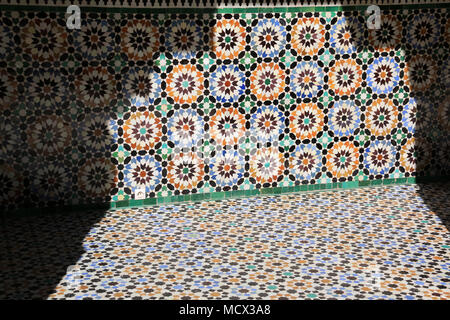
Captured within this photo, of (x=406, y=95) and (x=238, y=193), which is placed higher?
(x=406, y=95)

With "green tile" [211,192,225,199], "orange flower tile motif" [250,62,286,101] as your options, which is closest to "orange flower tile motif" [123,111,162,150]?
"green tile" [211,192,225,199]

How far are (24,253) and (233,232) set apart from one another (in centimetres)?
84

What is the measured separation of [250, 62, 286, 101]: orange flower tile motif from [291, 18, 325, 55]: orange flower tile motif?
0.48 ft

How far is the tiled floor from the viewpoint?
2.39 m

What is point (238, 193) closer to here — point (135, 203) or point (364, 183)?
point (135, 203)

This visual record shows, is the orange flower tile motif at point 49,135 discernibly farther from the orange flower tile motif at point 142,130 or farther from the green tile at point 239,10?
the green tile at point 239,10

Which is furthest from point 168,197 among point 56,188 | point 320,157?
point 320,157

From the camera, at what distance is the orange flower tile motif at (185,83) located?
330 centimetres

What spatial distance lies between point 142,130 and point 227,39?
1.91 ft

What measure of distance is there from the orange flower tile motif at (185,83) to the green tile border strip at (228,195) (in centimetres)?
48

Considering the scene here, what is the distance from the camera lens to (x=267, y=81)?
3.43 meters

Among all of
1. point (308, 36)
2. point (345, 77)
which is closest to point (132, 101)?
point (308, 36)

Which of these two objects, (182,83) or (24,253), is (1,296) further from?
(182,83)

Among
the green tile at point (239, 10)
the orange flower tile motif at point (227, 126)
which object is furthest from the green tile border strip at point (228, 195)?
the green tile at point (239, 10)
